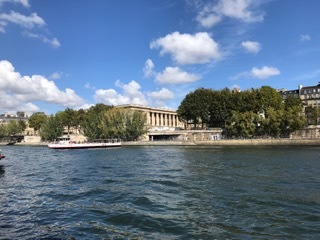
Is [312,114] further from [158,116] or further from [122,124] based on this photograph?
[158,116]

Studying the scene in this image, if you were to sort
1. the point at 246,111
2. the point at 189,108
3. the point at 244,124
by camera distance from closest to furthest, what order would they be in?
1. the point at 244,124
2. the point at 246,111
3. the point at 189,108

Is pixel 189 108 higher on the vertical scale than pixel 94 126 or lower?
higher

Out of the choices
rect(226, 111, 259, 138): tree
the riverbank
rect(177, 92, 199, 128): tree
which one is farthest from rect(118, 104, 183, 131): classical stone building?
rect(226, 111, 259, 138): tree

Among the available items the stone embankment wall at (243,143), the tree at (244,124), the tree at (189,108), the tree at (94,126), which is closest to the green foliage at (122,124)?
the tree at (94,126)

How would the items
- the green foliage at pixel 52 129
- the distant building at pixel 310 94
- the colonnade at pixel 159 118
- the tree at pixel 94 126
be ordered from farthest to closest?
the colonnade at pixel 159 118, the green foliage at pixel 52 129, the distant building at pixel 310 94, the tree at pixel 94 126

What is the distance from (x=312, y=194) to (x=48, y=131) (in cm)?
13933

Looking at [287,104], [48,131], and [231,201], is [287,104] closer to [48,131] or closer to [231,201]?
[48,131]

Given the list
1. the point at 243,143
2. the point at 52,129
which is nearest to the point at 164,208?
the point at 243,143

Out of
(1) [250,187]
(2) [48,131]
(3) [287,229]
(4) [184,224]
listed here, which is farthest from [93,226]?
(2) [48,131]

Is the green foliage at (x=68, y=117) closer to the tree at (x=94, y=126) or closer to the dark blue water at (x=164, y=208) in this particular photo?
the tree at (x=94, y=126)

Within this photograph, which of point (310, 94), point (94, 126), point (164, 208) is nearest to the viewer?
point (164, 208)

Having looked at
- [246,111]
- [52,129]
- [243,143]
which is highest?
[246,111]

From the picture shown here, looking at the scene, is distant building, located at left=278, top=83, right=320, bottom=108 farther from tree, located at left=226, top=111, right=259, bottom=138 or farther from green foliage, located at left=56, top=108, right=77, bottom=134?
green foliage, located at left=56, top=108, right=77, bottom=134

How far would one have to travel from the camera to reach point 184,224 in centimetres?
1368
